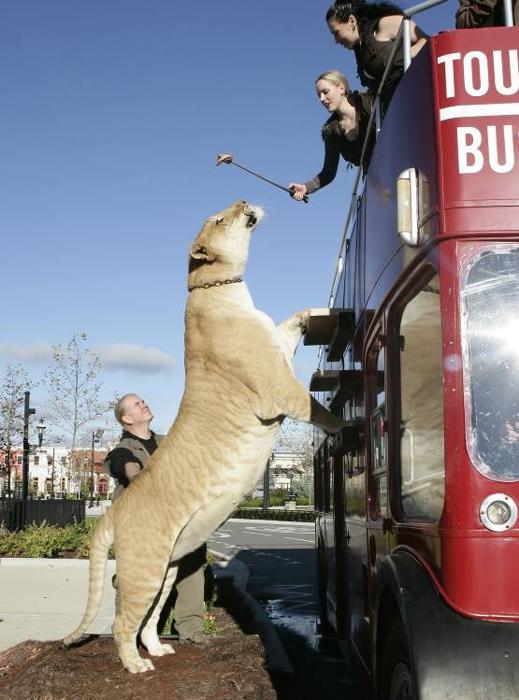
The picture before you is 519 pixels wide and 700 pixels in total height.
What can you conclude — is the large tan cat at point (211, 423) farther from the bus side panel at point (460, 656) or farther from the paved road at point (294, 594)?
the paved road at point (294, 594)

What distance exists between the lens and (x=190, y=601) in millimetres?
6406

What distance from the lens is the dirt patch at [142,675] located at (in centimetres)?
455

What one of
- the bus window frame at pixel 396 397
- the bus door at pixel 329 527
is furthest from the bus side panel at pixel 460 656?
the bus door at pixel 329 527

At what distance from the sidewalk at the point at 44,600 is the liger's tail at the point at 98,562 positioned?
259 centimetres

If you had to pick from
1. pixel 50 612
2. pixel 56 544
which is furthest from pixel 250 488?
pixel 56 544

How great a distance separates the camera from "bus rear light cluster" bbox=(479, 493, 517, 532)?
A: 2.68m

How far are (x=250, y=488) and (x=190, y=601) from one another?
2056 millimetres

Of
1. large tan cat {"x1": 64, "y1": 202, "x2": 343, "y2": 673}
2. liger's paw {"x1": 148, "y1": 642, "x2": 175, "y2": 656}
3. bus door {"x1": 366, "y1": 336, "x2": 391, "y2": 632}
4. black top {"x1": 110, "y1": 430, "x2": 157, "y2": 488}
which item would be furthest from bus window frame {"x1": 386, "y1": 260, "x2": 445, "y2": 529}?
black top {"x1": 110, "y1": 430, "x2": 157, "y2": 488}

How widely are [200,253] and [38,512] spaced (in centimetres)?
1530

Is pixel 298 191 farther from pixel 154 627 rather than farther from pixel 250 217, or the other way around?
pixel 154 627

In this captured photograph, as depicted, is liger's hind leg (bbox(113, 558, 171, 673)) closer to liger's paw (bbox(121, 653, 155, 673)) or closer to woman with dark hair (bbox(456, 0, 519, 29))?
liger's paw (bbox(121, 653, 155, 673))

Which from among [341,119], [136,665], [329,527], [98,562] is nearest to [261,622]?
[329,527]

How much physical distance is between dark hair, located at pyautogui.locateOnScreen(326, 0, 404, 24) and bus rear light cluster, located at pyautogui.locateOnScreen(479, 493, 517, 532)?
315 cm

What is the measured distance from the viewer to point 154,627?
542cm
